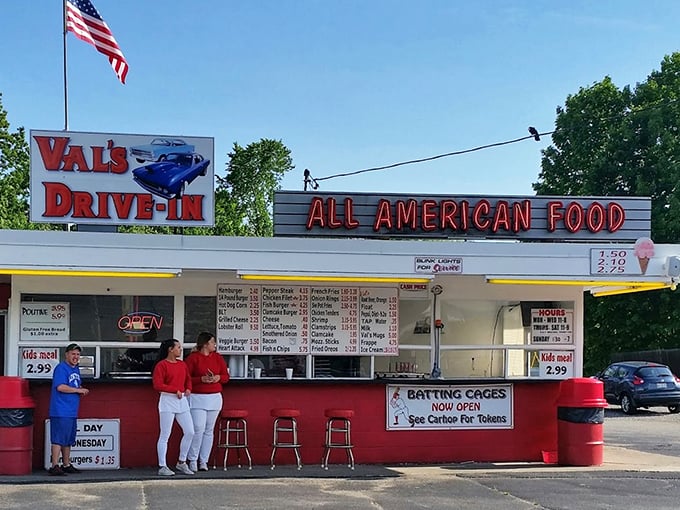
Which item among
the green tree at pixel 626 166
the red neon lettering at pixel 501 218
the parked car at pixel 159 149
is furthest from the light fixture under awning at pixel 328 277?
the green tree at pixel 626 166

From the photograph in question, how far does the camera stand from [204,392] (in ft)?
43.0

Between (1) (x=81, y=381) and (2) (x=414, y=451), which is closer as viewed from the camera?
(1) (x=81, y=381)

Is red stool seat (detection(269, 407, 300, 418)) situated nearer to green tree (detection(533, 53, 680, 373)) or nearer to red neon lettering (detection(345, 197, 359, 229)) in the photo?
red neon lettering (detection(345, 197, 359, 229))

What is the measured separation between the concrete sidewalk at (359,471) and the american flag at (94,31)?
24.2 feet

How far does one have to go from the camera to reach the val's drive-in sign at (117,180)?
13969mm

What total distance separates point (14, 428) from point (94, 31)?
7.67 m

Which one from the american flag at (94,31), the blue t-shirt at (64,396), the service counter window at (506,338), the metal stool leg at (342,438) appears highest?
the american flag at (94,31)

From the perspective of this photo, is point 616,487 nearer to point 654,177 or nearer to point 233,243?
point 233,243

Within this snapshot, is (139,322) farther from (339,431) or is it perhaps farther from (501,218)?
(501,218)

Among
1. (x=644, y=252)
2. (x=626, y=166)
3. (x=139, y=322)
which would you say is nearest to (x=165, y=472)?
(x=139, y=322)

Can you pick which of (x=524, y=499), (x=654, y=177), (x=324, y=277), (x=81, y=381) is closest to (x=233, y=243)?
(x=324, y=277)

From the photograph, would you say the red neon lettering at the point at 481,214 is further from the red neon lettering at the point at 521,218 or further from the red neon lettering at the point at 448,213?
the red neon lettering at the point at 521,218

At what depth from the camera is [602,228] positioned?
15500mm

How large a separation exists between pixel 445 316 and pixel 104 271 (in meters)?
5.02
